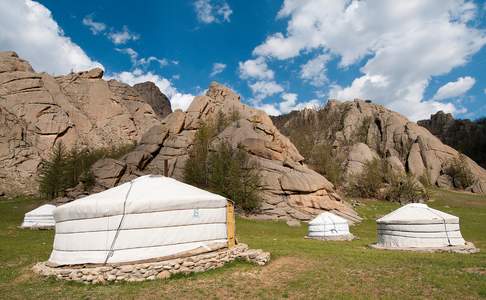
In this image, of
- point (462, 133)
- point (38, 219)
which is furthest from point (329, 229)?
point (462, 133)

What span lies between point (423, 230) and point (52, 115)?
5419cm

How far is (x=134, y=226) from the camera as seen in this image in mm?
10117

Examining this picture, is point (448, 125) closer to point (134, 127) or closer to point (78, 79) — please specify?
point (134, 127)

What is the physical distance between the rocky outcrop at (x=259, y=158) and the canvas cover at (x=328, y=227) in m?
8.51

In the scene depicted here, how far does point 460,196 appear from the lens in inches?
1892

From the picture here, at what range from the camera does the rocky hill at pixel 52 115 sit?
1948 inches

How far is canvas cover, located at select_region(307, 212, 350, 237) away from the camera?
21.5m

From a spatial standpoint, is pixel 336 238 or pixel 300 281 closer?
pixel 300 281

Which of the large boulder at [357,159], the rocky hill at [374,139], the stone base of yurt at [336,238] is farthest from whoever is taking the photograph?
the rocky hill at [374,139]

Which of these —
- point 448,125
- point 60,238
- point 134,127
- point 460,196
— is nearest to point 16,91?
point 134,127

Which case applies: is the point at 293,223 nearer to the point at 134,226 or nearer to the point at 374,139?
the point at 134,226

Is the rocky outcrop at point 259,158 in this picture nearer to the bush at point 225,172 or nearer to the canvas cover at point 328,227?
the bush at point 225,172

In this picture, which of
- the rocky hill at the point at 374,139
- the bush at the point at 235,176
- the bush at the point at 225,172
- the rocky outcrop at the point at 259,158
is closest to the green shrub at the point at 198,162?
the bush at the point at 225,172

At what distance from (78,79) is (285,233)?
54.2m
